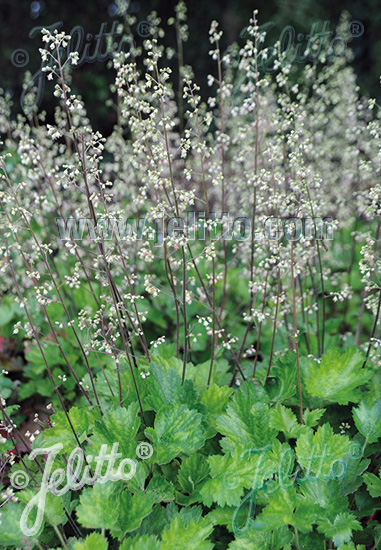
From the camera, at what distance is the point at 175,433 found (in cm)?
164

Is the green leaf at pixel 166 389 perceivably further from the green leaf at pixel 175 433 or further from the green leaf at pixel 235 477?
the green leaf at pixel 235 477

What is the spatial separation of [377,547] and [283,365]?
2.22ft

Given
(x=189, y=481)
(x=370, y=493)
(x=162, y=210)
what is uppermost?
(x=162, y=210)

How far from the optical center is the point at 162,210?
1.63 m

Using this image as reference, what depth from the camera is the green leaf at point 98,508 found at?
1.42 meters

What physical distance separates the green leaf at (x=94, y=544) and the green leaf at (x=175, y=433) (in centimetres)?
30

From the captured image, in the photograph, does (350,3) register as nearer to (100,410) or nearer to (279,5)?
(279,5)

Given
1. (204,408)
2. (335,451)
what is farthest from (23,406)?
(335,451)

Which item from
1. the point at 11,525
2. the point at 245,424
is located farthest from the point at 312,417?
the point at 11,525

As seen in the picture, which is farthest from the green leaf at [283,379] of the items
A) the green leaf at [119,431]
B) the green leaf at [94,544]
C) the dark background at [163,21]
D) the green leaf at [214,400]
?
the dark background at [163,21]

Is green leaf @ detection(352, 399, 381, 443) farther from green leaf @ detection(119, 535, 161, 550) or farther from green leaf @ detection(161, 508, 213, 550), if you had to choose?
green leaf @ detection(119, 535, 161, 550)
